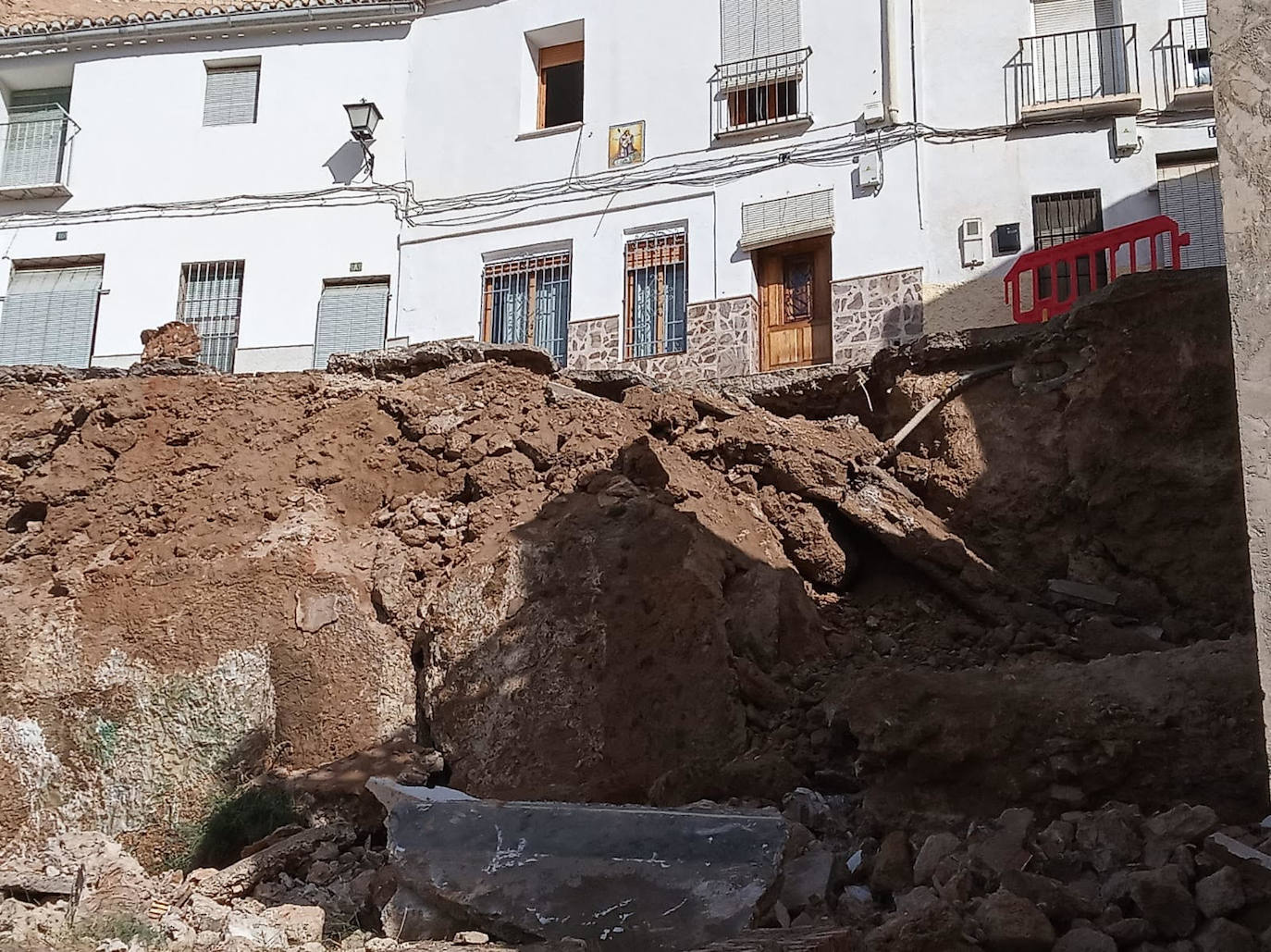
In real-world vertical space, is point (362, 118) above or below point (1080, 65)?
above

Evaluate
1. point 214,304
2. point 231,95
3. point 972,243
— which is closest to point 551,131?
point 231,95

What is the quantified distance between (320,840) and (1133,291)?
6525mm

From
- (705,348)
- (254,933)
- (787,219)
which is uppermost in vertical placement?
(787,219)

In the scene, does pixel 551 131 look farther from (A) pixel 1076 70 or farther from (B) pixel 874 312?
(A) pixel 1076 70

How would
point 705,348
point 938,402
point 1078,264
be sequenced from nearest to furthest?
point 938,402, point 1078,264, point 705,348

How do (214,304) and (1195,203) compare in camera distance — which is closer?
(1195,203)

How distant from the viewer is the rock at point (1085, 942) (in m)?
4.41

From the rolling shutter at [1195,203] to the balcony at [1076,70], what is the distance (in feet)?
3.32

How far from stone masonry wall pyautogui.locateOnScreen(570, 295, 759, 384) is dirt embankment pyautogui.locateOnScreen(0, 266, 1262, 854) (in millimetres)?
4278

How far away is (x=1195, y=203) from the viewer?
13.5 metres

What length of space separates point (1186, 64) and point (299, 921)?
513 inches

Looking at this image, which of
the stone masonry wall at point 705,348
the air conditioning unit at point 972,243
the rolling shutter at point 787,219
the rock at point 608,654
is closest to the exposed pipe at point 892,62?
the rolling shutter at point 787,219

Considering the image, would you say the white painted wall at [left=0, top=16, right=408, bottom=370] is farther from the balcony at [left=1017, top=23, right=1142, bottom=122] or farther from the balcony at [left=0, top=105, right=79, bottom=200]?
the balcony at [left=1017, top=23, right=1142, bottom=122]

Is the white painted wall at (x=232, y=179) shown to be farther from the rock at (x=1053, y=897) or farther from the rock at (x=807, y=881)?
the rock at (x=1053, y=897)
